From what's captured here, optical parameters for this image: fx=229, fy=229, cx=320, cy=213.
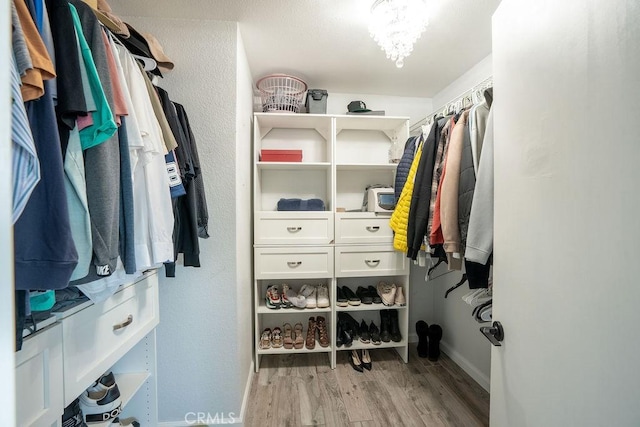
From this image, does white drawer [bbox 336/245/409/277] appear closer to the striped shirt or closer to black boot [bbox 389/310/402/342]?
black boot [bbox 389/310/402/342]

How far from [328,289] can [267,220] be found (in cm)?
70

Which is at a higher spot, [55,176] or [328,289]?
[55,176]

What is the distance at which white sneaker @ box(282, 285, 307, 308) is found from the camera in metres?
1.61

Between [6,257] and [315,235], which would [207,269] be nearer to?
[315,235]

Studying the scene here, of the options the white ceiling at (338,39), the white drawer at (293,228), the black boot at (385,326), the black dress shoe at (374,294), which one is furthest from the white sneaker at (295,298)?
the white ceiling at (338,39)

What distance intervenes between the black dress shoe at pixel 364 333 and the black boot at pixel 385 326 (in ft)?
0.34

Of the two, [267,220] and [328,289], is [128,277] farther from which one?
[328,289]

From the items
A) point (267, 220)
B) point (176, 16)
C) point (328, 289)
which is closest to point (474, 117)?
point (267, 220)

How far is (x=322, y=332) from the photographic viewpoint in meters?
1.68

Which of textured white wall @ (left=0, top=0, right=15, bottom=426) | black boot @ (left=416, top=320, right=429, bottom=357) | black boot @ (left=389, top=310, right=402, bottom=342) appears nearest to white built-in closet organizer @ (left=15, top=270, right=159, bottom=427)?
textured white wall @ (left=0, top=0, right=15, bottom=426)

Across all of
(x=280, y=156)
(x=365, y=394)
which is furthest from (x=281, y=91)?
(x=365, y=394)

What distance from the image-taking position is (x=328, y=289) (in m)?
1.73

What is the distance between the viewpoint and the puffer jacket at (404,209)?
1.36 m

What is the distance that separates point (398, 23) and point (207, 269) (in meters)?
1.45
